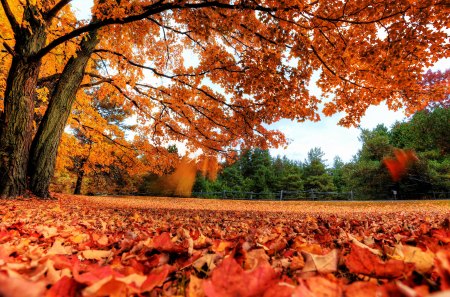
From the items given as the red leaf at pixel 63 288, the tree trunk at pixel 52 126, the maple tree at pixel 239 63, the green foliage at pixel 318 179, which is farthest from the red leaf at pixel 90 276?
the green foliage at pixel 318 179

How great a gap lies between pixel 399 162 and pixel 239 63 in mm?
25988

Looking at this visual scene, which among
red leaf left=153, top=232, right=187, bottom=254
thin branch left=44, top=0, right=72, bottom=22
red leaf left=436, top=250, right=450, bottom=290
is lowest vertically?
red leaf left=153, top=232, right=187, bottom=254

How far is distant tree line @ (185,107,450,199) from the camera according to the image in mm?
19998

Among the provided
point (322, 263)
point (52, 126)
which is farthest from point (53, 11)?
point (322, 263)

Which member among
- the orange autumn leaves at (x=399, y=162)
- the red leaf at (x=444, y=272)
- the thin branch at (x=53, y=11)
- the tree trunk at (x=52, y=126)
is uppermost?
the orange autumn leaves at (x=399, y=162)

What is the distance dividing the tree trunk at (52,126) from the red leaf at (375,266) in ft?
23.4

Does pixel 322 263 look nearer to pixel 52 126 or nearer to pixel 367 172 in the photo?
pixel 52 126

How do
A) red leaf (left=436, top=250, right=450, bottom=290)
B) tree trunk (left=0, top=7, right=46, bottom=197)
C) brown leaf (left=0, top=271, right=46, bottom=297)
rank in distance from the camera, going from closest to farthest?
brown leaf (left=0, top=271, right=46, bottom=297)
red leaf (left=436, top=250, right=450, bottom=290)
tree trunk (left=0, top=7, right=46, bottom=197)

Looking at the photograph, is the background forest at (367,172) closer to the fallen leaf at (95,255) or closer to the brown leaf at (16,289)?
the fallen leaf at (95,255)

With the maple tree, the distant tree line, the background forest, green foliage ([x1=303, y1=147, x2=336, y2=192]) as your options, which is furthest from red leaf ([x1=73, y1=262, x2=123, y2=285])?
green foliage ([x1=303, y1=147, x2=336, y2=192])

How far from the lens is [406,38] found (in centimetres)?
437

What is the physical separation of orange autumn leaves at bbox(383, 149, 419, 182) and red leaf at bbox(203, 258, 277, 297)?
29.6 meters

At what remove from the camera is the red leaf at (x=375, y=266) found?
674 millimetres

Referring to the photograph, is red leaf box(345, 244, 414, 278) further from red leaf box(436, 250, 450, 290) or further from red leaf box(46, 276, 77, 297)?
red leaf box(46, 276, 77, 297)
